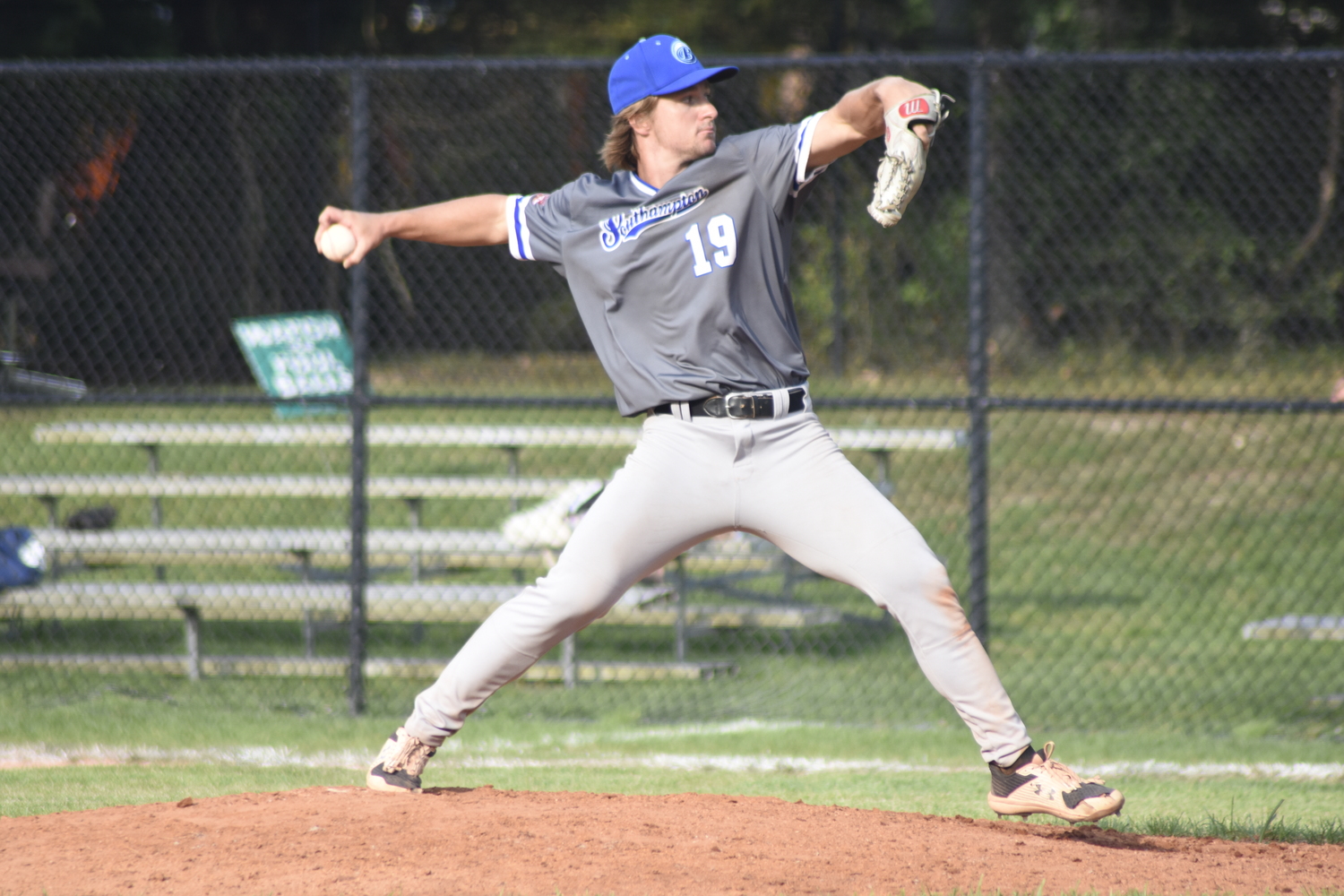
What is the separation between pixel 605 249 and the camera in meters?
3.59

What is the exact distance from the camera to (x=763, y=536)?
3.58 m

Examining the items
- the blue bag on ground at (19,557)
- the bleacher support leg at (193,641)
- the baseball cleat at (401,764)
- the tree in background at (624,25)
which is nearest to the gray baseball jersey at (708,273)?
the baseball cleat at (401,764)

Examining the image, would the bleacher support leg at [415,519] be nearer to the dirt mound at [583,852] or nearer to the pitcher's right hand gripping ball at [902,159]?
the dirt mound at [583,852]

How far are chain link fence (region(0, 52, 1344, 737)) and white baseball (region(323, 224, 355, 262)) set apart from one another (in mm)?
2331

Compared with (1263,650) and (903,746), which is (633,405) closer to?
(903,746)

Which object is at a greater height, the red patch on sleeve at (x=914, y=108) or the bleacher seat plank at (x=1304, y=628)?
the red patch on sleeve at (x=914, y=108)

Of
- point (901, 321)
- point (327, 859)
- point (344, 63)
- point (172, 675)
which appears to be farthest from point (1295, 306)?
point (327, 859)

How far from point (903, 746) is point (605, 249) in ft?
9.80

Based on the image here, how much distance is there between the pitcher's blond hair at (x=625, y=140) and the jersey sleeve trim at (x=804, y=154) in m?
0.41

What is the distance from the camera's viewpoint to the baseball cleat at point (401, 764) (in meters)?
3.64

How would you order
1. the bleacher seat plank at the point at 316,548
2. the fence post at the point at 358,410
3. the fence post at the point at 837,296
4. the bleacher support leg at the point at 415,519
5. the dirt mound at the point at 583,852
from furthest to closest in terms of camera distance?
1. the fence post at the point at 837,296
2. the bleacher support leg at the point at 415,519
3. the bleacher seat plank at the point at 316,548
4. the fence post at the point at 358,410
5. the dirt mound at the point at 583,852

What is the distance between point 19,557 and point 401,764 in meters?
4.47

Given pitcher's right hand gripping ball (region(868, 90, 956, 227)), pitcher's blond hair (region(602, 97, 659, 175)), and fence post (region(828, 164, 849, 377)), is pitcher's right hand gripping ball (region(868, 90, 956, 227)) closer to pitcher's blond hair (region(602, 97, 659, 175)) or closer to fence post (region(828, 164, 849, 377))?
pitcher's blond hair (region(602, 97, 659, 175))

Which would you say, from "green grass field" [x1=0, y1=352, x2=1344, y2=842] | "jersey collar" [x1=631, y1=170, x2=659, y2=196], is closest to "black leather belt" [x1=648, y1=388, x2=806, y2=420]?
"jersey collar" [x1=631, y1=170, x2=659, y2=196]
